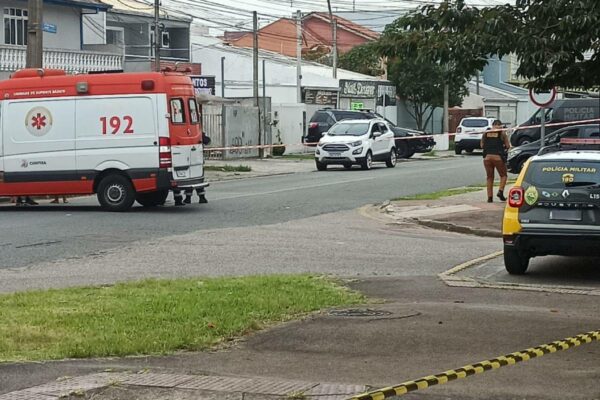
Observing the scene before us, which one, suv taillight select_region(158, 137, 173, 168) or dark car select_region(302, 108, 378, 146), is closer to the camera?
suv taillight select_region(158, 137, 173, 168)

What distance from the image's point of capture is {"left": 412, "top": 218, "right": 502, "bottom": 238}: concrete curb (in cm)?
1789

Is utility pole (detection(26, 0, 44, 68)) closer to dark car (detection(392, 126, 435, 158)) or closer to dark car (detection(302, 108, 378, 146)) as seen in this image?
dark car (detection(302, 108, 378, 146))

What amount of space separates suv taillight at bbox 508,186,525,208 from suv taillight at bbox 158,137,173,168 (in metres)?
9.31

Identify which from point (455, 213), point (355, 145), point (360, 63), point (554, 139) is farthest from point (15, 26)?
point (360, 63)

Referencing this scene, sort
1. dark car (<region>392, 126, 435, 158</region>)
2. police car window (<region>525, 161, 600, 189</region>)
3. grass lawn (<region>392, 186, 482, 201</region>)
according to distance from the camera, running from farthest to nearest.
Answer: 1. dark car (<region>392, 126, 435, 158</region>)
2. grass lawn (<region>392, 186, 482, 201</region>)
3. police car window (<region>525, 161, 600, 189</region>)

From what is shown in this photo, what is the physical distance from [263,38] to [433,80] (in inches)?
1134

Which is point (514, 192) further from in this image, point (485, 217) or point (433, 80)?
point (433, 80)

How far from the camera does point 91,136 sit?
21109 mm

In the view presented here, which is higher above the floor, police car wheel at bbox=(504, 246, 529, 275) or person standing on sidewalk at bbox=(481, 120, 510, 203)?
person standing on sidewalk at bbox=(481, 120, 510, 203)

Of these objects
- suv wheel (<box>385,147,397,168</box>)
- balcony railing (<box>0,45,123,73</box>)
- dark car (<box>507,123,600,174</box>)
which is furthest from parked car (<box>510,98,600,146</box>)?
balcony railing (<box>0,45,123,73</box>)

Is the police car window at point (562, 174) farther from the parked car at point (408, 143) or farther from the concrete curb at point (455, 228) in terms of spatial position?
the parked car at point (408, 143)

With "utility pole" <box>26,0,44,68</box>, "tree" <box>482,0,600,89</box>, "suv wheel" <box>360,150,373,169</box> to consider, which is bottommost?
"suv wheel" <box>360,150,373,169</box>

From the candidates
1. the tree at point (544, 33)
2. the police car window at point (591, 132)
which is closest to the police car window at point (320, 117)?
the police car window at point (591, 132)

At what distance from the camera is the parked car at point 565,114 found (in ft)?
131
